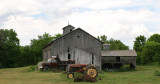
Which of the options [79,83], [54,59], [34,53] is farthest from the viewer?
[34,53]

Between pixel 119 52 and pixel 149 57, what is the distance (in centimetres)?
1698

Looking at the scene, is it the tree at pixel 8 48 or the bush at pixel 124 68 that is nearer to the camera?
the bush at pixel 124 68

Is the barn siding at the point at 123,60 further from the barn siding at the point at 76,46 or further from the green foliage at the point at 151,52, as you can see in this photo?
the green foliage at the point at 151,52

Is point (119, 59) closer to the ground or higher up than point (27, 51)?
closer to the ground

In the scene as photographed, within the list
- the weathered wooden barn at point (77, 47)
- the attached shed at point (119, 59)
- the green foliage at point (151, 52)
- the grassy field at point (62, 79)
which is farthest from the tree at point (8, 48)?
the green foliage at point (151, 52)

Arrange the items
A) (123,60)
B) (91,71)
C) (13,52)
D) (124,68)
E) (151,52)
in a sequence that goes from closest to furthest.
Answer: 1. (91,71)
2. (124,68)
3. (123,60)
4. (151,52)
5. (13,52)

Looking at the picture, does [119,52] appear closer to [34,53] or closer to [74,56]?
[74,56]

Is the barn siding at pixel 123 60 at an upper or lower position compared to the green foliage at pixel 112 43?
lower

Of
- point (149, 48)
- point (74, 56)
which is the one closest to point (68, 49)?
point (74, 56)

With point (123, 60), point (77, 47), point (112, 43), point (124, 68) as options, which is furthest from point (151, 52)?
point (112, 43)

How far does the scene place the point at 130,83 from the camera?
17438 millimetres

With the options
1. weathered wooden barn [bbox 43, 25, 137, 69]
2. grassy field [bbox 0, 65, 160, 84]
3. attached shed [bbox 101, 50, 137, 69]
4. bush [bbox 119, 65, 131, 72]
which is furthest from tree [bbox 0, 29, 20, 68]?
grassy field [bbox 0, 65, 160, 84]

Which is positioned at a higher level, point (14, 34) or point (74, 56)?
point (14, 34)

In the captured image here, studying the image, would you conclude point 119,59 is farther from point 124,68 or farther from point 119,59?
point 124,68
